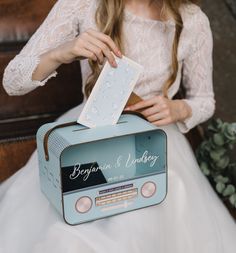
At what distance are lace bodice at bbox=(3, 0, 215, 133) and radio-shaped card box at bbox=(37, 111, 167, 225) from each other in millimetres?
304

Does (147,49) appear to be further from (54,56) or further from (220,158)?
(220,158)

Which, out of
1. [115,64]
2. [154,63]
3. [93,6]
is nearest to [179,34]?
[154,63]

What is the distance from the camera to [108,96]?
933mm

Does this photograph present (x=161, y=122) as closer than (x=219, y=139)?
Yes

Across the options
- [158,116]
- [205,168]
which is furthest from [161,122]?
[205,168]

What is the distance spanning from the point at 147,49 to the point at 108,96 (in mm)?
360

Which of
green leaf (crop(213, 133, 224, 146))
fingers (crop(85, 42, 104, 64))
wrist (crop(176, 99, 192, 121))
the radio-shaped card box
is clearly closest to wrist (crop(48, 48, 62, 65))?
fingers (crop(85, 42, 104, 64))

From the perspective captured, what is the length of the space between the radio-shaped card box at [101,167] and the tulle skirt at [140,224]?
3cm

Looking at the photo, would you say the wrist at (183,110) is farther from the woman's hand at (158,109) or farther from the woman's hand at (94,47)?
the woman's hand at (94,47)

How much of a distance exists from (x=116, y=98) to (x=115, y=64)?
0.07 metres

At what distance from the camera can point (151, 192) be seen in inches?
37.5

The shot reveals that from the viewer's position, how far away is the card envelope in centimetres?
93

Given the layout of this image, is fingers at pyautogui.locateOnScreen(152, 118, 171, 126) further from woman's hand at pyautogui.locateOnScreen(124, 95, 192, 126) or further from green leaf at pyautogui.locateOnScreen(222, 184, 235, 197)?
green leaf at pyautogui.locateOnScreen(222, 184, 235, 197)

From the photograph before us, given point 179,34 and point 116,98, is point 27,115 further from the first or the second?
point 116,98
